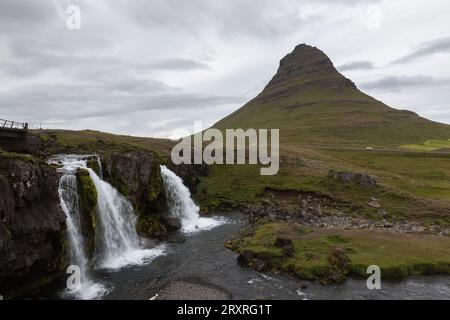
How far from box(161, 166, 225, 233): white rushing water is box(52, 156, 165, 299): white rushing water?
13.7 meters

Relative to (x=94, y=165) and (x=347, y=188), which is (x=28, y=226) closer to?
(x=94, y=165)

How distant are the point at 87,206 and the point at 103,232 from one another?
449 centimetres

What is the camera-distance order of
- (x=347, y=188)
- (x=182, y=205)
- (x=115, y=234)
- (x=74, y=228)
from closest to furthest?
(x=74, y=228) → (x=115, y=234) → (x=182, y=205) → (x=347, y=188)

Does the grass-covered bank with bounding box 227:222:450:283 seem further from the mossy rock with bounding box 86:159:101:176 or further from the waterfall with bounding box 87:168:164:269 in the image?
the mossy rock with bounding box 86:159:101:176

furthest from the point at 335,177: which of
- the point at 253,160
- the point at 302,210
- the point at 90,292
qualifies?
the point at 90,292

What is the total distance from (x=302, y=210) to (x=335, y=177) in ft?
64.3

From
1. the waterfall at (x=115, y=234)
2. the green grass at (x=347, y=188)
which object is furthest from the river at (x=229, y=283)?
the green grass at (x=347, y=188)

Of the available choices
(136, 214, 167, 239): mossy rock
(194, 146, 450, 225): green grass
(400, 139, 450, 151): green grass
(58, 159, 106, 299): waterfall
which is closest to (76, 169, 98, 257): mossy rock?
(58, 159, 106, 299): waterfall

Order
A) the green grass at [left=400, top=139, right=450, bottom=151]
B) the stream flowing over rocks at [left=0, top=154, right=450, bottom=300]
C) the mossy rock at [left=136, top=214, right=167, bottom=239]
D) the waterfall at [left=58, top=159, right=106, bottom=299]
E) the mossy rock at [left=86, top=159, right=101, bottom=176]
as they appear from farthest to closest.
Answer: the green grass at [left=400, top=139, right=450, bottom=151] < the mossy rock at [left=136, top=214, right=167, bottom=239] < the mossy rock at [left=86, top=159, right=101, bottom=176] < the waterfall at [left=58, top=159, right=106, bottom=299] < the stream flowing over rocks at [left=0, top=154, right=450, bottom=300]

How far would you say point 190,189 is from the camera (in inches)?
3268

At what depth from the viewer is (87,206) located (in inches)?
1774

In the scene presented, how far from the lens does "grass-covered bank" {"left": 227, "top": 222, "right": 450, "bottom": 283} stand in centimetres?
4072

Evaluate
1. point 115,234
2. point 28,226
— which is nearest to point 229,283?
point 115,234

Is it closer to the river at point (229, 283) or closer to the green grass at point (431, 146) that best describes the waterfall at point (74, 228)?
the river at point (229, 283)
